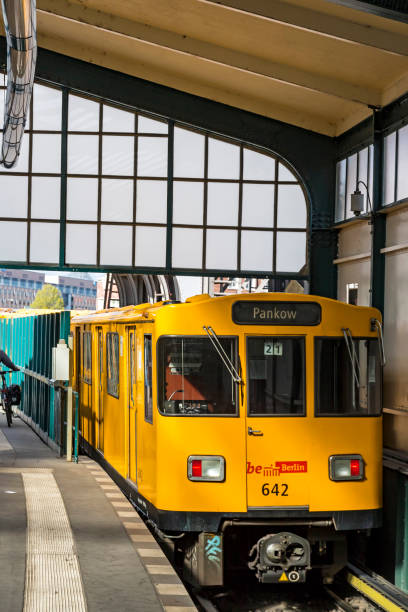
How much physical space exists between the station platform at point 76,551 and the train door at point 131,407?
1.49ft

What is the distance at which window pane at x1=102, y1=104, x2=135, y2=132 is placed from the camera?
19.5 meters

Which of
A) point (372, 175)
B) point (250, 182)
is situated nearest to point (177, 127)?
point (250, 182)

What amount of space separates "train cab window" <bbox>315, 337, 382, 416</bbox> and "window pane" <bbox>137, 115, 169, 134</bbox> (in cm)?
1119

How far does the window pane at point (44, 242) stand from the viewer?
1933 centimetres

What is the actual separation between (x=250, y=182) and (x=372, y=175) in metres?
3.38

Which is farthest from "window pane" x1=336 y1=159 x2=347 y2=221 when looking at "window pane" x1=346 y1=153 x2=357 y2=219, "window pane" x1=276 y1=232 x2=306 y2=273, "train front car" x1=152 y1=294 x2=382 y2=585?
"train front car" x1=152 y1=294 x2=382 y2=585

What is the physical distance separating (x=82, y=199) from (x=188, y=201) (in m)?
2.18

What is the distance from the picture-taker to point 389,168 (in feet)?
52.1

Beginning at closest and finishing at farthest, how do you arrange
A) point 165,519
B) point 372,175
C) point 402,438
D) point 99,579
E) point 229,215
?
point 99,579 → point 165,519 → point 402,438 → point 372,175 → point 229,215

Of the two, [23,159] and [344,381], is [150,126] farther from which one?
[344,381]

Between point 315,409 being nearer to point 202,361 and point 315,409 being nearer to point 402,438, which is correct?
point 202,361

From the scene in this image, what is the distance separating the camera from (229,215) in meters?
19.4

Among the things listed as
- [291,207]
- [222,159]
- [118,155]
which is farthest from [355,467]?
[118,155]

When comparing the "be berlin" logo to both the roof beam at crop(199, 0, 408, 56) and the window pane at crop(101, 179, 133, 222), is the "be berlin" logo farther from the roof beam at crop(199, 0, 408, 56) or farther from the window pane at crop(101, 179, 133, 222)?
the window pane at crop(101, 179, 133, 222)
